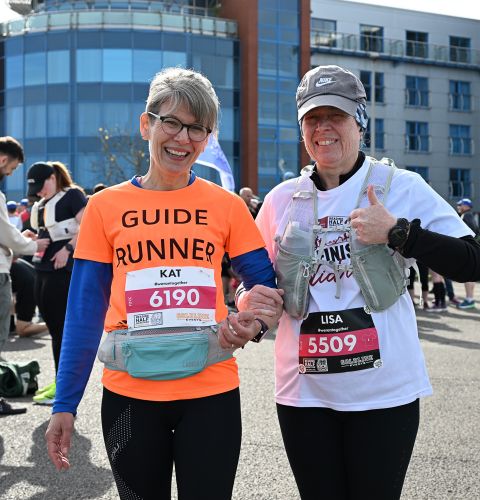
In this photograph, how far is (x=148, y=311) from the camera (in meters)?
2.49

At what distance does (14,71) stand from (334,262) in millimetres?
43762

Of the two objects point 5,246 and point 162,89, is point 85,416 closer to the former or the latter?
point 5,246

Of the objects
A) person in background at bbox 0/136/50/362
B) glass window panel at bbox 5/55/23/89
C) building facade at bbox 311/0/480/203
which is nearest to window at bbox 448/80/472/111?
building facade at bbox 311/0/480/203

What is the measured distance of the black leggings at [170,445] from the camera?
2.42m

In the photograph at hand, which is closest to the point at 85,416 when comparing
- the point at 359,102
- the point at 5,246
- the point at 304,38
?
the point at 5,246

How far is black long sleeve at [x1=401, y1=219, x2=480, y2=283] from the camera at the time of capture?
2.57 meters

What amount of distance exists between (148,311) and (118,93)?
40616 millimetres

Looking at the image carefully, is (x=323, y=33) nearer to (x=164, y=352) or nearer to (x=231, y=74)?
(x=231, y=74)

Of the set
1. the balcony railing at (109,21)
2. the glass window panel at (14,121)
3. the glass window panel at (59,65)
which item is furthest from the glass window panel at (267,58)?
the glass window panel at (14,121)

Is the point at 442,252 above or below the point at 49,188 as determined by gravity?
below

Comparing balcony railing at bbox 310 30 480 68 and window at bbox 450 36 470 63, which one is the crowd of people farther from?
window at bbox 450 36 470 63

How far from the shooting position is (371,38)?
4919cm

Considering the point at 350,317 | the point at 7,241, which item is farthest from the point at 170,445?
the point at 7,241

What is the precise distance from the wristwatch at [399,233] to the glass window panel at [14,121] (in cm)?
4251
